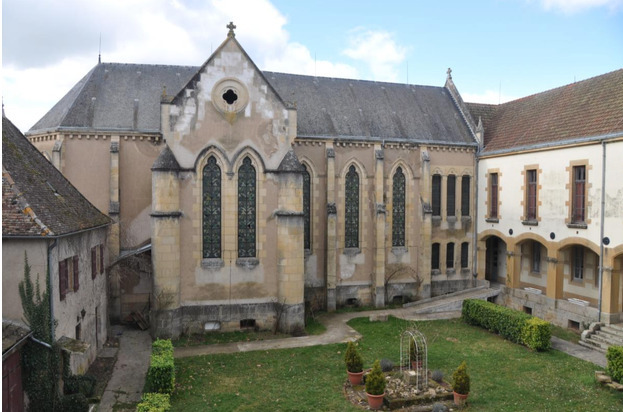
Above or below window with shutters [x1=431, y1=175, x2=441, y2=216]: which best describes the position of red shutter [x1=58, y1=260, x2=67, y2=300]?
below

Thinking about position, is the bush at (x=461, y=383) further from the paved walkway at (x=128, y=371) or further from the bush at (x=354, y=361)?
the paved walkway at (x=128, y=371)

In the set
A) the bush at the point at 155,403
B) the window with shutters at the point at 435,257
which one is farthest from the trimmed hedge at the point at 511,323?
the bush at the point at 155,403

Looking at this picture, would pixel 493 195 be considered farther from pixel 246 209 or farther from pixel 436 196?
pixel 246 209

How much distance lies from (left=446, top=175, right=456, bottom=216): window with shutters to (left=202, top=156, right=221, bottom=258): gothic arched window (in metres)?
15.6

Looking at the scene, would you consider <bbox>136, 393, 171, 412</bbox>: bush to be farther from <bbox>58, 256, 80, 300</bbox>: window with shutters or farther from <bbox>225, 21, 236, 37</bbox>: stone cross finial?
<bbox>225, 21, 236, 37</bbox>: stone cross finial

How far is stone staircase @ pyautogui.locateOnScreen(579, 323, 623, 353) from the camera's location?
20.2 m

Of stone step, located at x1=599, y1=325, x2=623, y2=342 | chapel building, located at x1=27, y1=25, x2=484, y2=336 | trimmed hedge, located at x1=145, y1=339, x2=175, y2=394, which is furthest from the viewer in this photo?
chapel building, located at x1=27, y1=25, x2=484, y2=336

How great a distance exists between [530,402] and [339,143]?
17.0 meters

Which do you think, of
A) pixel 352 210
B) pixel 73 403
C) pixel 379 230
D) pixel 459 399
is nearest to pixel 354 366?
pixel 459 399

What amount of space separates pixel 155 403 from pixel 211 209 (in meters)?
10.5

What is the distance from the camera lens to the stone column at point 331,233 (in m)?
26.8

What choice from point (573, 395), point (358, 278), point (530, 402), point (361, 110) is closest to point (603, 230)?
point (573, 395)

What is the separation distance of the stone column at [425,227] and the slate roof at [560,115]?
4305mm

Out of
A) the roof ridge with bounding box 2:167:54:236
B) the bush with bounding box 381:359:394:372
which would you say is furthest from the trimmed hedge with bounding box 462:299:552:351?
the roof ridge with bounding box 2:167:54:236
